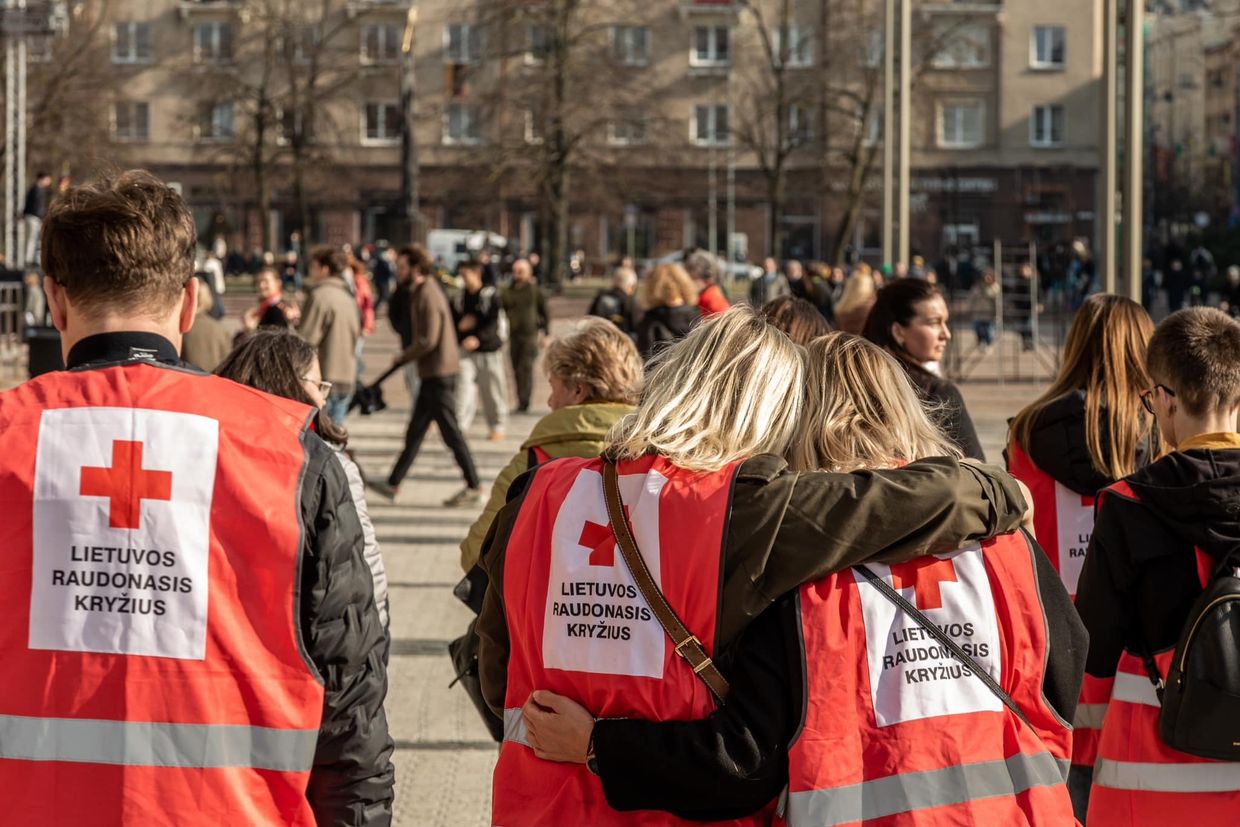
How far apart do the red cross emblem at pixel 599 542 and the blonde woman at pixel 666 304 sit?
25.1ft

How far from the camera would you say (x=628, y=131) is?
199 ft

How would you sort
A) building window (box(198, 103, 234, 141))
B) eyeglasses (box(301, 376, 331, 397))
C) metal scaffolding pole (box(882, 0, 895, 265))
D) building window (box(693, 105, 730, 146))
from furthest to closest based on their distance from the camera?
building window (box(693, 105, 730, 146)) → building window (box(198, 103, 234, 141)) → metal scaffolding pole (box(882, 0, 895, 265)) → eyeglasses (box(301, 376, 331, 397))

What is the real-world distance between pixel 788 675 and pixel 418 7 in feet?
224

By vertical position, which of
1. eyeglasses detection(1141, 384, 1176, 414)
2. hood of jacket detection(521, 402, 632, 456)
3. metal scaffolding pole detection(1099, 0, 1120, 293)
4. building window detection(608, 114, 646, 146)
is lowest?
Result: hood of jacket detection(521, 402, 632, 456)

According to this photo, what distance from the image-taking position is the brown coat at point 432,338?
43.0 ft

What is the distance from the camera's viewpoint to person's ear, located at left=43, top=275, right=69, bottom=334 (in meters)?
2.87

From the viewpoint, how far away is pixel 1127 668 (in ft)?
12.7

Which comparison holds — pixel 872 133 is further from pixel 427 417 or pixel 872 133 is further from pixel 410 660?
pixel 410 660

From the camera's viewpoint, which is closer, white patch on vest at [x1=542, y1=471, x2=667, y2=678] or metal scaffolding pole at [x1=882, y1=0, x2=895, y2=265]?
white patch on vest at [x1=542, y1=471, x2=667, y2=678]

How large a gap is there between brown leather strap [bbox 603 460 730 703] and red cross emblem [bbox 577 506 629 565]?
0.01 m

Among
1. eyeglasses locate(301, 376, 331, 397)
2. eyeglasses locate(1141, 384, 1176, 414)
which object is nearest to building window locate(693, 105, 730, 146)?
eyeglasses locate(301, 376, 331, 397)

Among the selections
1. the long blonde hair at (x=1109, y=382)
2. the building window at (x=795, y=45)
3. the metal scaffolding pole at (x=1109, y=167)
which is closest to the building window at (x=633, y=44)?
the building window at (x=795, y=45)

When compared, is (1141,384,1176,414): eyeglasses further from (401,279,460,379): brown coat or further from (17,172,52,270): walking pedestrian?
(17,172,52,270): walking pedestrian

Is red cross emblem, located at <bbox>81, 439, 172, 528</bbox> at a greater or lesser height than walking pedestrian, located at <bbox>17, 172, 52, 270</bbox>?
lesser
